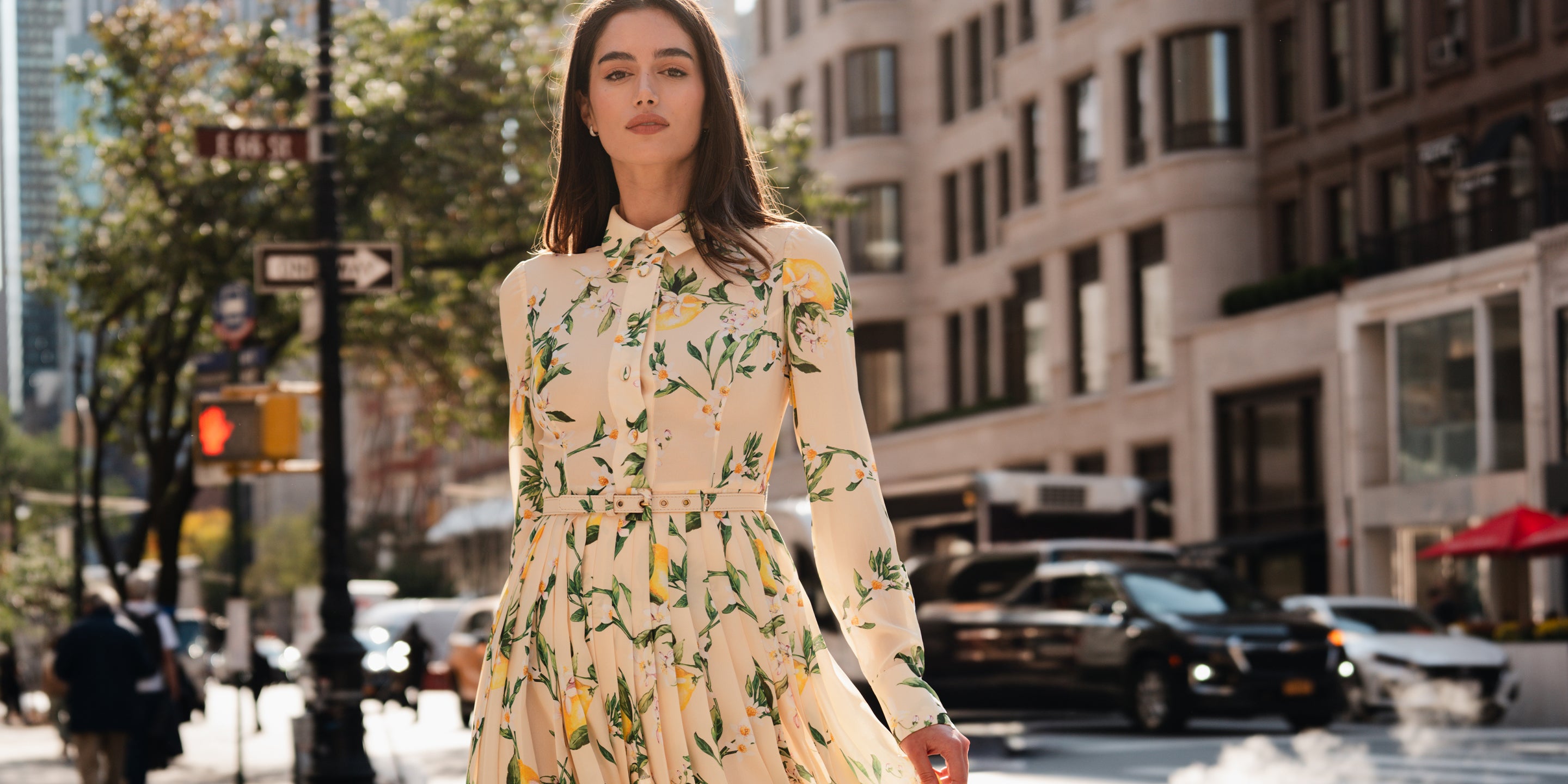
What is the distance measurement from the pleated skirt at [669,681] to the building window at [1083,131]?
40.3 meters

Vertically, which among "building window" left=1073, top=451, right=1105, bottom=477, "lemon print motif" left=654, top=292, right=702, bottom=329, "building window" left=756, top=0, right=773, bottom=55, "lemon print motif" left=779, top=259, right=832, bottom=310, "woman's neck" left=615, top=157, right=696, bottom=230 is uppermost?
"building window" left=756, top=0, right=773, bottom=55

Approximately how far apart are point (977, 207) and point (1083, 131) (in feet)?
21.3

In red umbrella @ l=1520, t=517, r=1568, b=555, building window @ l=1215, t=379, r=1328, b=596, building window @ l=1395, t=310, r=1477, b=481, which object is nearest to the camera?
red umbrella @ l=1520, t=517, r=1568, b=555

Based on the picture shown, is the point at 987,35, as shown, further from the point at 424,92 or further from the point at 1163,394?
the point at 424,92

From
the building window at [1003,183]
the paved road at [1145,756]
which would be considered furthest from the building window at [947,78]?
the paved road at [1145,756]

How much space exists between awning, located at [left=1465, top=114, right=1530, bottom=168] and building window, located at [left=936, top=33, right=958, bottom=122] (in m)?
18.5

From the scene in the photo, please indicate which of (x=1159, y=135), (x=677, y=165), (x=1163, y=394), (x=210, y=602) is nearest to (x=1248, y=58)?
(x=1159, y=135)

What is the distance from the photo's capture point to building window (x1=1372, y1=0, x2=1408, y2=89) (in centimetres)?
3612

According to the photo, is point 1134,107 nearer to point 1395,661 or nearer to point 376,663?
point 376,663

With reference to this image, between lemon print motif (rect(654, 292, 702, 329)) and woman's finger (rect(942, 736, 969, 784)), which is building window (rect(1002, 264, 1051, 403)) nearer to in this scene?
lemon print motif (rect(654, 292, 702, 329))

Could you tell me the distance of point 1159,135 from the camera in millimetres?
40281

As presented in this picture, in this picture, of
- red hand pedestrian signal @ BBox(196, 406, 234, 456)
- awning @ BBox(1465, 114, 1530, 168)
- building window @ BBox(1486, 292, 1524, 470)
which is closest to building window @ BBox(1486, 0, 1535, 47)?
awning @ BBox(1465, 114, 1530, 168)

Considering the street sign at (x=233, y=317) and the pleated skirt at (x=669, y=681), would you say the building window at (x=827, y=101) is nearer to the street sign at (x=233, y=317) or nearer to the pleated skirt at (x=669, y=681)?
the street sign at (x=233, y=317)

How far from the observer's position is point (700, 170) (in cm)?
320
